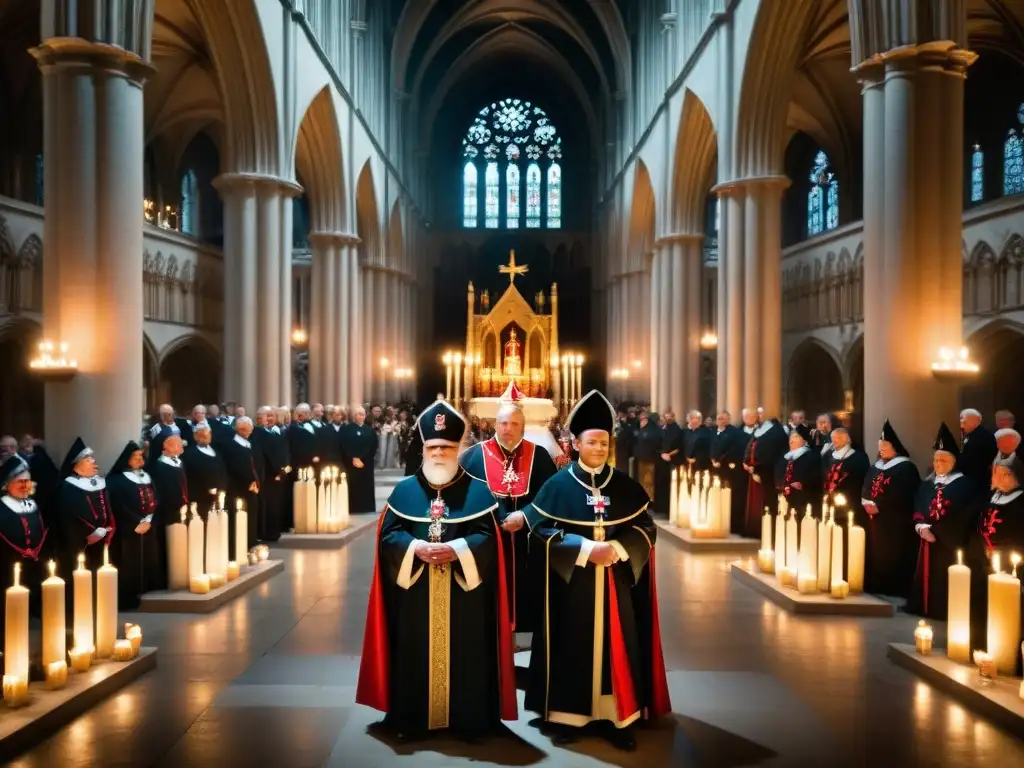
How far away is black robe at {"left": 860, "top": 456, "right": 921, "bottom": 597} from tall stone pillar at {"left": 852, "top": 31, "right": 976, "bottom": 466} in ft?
5.00

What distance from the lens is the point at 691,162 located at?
22000mm

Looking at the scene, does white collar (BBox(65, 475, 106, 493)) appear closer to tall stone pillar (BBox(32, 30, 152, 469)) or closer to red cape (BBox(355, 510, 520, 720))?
tall stone pillar (BBox(32, 30, 152, 469))

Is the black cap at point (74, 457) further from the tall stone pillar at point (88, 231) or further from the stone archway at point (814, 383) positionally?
the stone archway at point (814, 383)

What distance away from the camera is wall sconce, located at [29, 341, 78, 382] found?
9609mm

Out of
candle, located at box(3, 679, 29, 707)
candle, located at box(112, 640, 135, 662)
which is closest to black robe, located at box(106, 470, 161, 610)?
candle, located at box(112, 640, 135, 662)

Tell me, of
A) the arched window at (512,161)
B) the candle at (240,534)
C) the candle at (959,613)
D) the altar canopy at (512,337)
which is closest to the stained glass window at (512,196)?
the arched window at (512,161)

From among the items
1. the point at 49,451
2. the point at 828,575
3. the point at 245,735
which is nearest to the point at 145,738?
the point at 245,735

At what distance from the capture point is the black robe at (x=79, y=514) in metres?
7.75

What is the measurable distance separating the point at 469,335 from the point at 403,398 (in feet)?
12.7

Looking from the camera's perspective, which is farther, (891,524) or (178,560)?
(891,524)

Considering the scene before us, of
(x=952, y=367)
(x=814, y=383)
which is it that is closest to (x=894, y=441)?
(x=952, y=367)

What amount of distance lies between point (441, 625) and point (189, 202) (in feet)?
89.4

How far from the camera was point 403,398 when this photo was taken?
34500 millimetres

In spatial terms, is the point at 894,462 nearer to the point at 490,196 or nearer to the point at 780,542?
the point at 780,542
